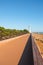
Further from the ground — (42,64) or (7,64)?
(42,64)

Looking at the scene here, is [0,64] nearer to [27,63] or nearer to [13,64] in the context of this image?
[13,64]

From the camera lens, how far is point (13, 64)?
9.12 meters

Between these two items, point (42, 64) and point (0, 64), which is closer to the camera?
Answer: point (42, 64)

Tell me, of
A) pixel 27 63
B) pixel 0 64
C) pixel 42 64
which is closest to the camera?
pixel 42 64

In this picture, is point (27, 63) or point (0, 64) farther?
point (27, 63)

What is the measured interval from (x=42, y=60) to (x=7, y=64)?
267 inches

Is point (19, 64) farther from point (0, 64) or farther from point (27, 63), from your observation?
point (0, 64)

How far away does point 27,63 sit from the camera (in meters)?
9.40

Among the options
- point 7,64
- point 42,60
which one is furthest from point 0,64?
point 42,60

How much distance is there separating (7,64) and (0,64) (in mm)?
458

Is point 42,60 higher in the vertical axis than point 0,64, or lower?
higher

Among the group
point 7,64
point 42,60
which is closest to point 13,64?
point 7,64

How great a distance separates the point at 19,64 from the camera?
9.18 m

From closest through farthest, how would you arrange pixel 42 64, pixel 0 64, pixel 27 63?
pixel 42 64, pixel 0 64, pixel 27 63
